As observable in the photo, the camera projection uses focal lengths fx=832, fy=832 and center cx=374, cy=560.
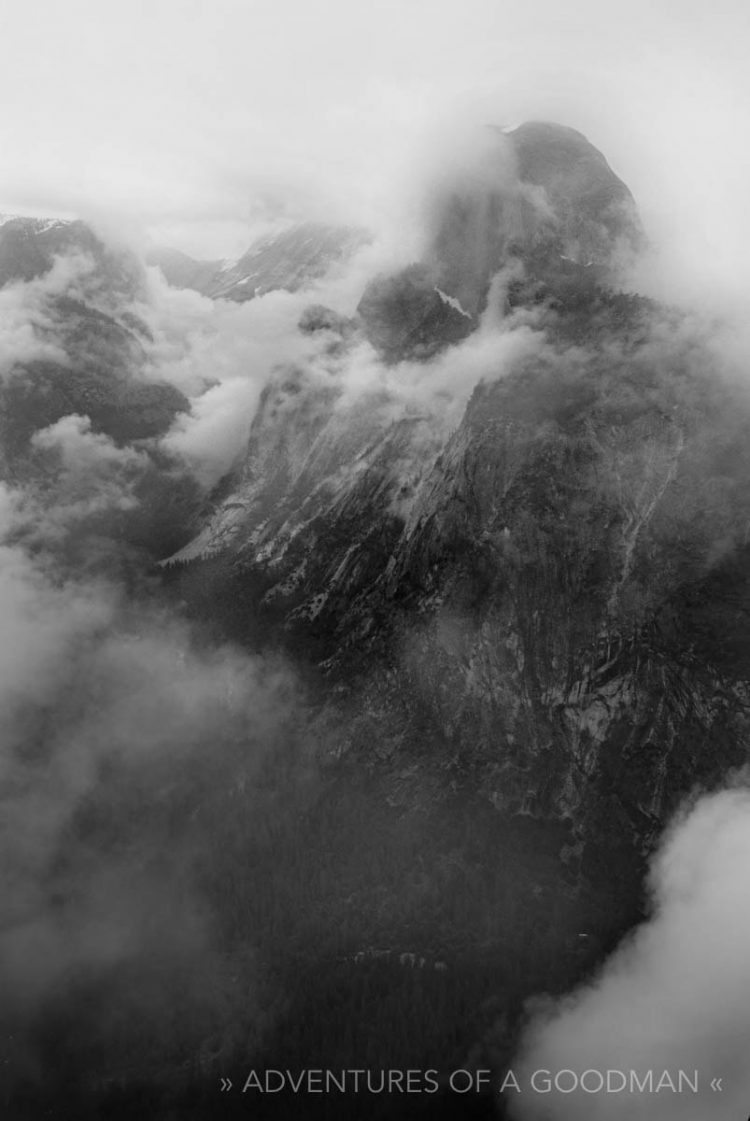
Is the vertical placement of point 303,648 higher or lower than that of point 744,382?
lower

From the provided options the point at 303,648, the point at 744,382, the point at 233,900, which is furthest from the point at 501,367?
the point at 233,900

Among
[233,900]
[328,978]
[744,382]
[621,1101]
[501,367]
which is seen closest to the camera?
[621,1101]

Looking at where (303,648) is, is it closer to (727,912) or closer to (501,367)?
(501,367)

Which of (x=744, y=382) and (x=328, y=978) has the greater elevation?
(x=744, y=382)

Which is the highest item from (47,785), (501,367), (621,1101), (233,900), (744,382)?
(744,382)

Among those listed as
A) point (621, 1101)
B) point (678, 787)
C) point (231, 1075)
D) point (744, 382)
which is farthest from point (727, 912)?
point (744, 382)

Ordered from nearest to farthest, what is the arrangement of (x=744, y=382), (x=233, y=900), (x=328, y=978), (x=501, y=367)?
(x=328, y=978) < (x=233, y=900) < (x=744, y=382) < (x=501, y=367)

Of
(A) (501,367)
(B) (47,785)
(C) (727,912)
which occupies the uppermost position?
(A) (501,367)

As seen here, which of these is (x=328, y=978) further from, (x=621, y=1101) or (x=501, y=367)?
(x=501, y=367)

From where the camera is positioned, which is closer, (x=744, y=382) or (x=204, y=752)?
(x=744, y=382)
